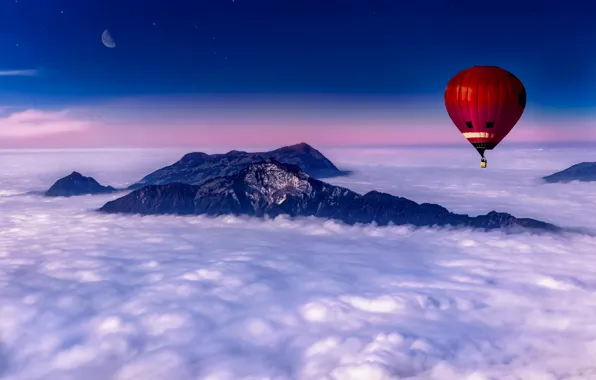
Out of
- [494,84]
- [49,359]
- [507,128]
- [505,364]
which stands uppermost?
[494,84]

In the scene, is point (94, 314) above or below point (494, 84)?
below

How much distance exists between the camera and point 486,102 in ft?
228

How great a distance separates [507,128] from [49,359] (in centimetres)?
17708

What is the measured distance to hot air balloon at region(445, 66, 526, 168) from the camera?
227 feet

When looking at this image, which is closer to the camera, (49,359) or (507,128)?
(507,128)

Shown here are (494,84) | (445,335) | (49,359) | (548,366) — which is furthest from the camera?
(445,335)

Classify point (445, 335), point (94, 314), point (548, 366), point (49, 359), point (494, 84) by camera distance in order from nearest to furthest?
1. point (494, 84)
2. point (548, 366)
3. point (49, 359)
4. point (445, 335)
5. point (94, 314)

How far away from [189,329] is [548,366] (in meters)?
137

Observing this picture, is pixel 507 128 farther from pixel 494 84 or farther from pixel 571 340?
pixel 571 340

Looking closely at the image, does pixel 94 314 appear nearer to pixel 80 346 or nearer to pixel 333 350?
pixel 80 346

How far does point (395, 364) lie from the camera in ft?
515

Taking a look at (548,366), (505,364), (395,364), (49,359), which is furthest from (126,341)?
(548,366)

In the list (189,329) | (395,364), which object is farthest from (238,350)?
(395,364)

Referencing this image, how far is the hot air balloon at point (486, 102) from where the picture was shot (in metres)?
69.2
